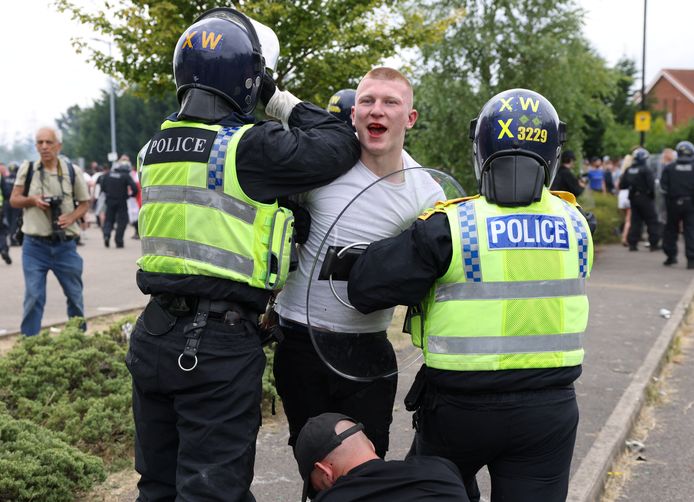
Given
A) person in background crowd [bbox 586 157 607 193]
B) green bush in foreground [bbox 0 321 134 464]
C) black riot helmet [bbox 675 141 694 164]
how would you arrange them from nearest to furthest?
green bush in foreground [bbox 0 321 134 464] → black riot helmet [bbox 675 141 694 164] → person in background crowd [bbox 586 157 607 193]

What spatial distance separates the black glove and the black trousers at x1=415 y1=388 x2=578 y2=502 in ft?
4.07

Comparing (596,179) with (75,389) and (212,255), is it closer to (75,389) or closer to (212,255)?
(75,389)

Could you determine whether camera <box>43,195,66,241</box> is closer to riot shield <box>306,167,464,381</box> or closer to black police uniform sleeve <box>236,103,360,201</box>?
riot shield <box>306,167,464,381</box>

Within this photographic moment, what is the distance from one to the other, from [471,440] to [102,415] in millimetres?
2871

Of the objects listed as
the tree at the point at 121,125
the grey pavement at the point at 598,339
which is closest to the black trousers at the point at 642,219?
the grey pavement at the point at 598,339

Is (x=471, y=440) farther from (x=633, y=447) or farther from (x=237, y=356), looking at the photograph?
(x=633, y=447)

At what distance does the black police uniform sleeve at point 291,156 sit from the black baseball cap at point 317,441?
77 centimetres

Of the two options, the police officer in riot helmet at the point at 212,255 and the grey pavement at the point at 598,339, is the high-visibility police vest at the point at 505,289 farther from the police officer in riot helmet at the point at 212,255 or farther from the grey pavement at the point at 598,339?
the police officer in riot helmet at the point at 212,255

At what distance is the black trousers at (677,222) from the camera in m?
13.9

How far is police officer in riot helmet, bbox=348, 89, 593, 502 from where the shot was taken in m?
2.57

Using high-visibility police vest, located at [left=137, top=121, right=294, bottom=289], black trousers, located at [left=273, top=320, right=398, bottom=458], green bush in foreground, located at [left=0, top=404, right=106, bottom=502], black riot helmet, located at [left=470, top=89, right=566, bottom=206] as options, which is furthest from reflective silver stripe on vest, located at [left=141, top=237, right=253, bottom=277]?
green bush in foreground, located at [left=0, top=404, right=106, bottom=502]

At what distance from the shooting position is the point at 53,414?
4863mm

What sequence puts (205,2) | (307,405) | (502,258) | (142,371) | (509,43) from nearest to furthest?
(502,258) → (142,371) → (307,405) → (205,2) → (509,43)

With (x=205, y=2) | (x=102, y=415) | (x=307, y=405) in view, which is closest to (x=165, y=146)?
(x=307, y=405)
